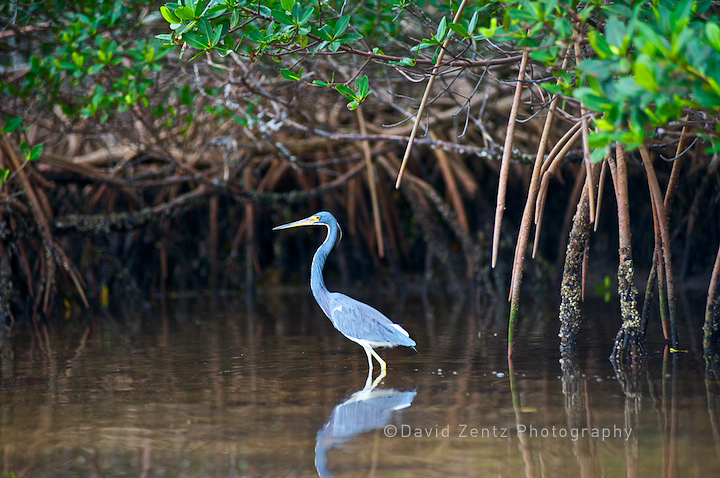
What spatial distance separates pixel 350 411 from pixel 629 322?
1566 millimetres

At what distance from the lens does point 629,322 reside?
4.20 m

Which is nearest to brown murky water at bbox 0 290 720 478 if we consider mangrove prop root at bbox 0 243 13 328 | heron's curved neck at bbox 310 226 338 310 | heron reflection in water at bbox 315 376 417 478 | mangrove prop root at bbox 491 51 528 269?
heron reflection in water at bbox 315 376 417 478

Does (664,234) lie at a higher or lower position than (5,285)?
higher

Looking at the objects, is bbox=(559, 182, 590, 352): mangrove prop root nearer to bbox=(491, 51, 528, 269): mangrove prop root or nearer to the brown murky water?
the brown murky water

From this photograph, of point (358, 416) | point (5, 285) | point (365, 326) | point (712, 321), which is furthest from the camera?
point (5, 285)

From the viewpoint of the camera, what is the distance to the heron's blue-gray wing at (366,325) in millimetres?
4273

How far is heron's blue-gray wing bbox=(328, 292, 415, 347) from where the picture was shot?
427 cm

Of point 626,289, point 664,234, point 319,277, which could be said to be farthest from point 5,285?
point 664,234

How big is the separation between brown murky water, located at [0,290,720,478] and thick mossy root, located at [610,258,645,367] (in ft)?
0.36

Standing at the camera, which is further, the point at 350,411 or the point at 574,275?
the point at 574,275

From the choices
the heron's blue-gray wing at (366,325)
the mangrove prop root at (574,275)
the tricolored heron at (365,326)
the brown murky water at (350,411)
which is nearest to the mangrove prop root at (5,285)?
the brown murky water at (350,411)

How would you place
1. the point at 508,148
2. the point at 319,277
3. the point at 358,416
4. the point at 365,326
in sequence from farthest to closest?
the point at 319,277 → the point at 365,326 → the point at 508,148 → the point at 358,416

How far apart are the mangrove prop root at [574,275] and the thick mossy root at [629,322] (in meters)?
0.22

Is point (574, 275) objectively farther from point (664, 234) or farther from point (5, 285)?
point (5, 285)
